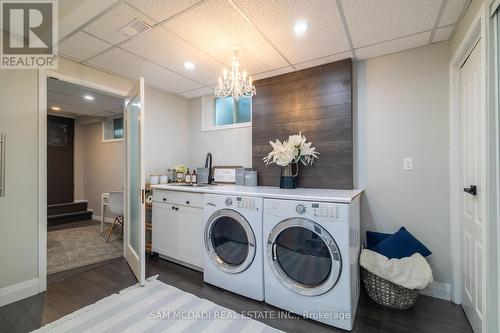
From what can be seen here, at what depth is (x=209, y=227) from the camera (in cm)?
231

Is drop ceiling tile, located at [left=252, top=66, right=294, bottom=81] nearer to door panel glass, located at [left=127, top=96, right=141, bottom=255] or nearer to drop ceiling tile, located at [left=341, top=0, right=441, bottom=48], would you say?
drop ceiling tile, located at [left=341, top=0, right=441, bottom=48]

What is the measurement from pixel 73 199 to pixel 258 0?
19.5 feet

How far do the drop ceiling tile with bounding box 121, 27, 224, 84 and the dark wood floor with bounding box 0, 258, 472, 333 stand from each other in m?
2.34

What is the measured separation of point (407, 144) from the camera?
2.20m

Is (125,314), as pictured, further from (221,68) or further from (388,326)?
(221,68)

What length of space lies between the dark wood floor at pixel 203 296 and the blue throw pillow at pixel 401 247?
437 millimetres

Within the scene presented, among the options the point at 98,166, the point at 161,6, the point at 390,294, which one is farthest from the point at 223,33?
the point at 98,166

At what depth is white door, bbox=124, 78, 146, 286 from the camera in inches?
88.0

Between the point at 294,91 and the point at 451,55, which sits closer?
the point at 451,55

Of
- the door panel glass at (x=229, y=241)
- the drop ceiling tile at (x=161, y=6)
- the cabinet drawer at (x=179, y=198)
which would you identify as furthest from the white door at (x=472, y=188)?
the cabinet drawer at (x=179, y=198)

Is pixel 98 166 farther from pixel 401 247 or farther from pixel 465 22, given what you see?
pixel 465 22

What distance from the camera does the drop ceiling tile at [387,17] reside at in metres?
1.58

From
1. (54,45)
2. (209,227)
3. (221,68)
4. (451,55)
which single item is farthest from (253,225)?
(54,45)

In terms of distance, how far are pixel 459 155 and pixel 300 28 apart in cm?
173
